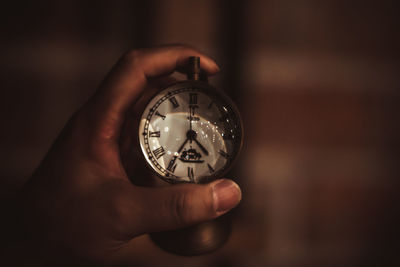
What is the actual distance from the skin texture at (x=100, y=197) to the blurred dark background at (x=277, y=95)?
1.27 feet

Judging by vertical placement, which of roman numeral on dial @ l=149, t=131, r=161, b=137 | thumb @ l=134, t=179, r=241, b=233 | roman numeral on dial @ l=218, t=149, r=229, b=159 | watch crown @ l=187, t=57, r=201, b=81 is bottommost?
thumb @ l=134, t=179, r=241, b=233

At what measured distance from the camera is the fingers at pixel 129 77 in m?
0.88

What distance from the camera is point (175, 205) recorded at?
69 cm

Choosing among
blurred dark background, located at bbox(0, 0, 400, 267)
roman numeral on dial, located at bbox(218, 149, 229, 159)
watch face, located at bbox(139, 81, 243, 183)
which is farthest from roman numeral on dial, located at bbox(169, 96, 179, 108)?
blurred dark background, located at bbox(0, 0, 400, 267)

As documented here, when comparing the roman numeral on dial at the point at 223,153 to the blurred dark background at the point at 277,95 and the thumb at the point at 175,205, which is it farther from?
the blurred dark background at the point at 277,95

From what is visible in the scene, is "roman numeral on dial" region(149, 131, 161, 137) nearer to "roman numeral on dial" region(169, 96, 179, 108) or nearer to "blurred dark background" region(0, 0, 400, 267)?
"roman numeral on dial" region(169, 96, 179, 108)

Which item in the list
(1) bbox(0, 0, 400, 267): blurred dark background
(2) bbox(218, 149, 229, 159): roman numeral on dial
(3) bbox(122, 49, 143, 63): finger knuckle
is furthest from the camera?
(1) bbox(0, 0, 400, 267): blurred dark background

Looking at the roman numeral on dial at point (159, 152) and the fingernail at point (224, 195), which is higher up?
the roman numeral on dial at point (159, 152)

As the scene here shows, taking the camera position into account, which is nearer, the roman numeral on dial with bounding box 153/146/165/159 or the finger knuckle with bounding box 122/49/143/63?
the roman numeral on dial with bounding box 153/146/165/159

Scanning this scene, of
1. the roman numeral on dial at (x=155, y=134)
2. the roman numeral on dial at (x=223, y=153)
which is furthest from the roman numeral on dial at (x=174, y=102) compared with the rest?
the roman numeral on dial at (x=223, y=153)

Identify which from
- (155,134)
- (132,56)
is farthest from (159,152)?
(132,56)

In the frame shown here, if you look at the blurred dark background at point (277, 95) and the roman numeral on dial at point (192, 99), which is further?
the blurred dark background at point (277, 95)

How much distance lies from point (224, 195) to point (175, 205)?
6.0 inches

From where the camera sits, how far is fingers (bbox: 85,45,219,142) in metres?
0.88
